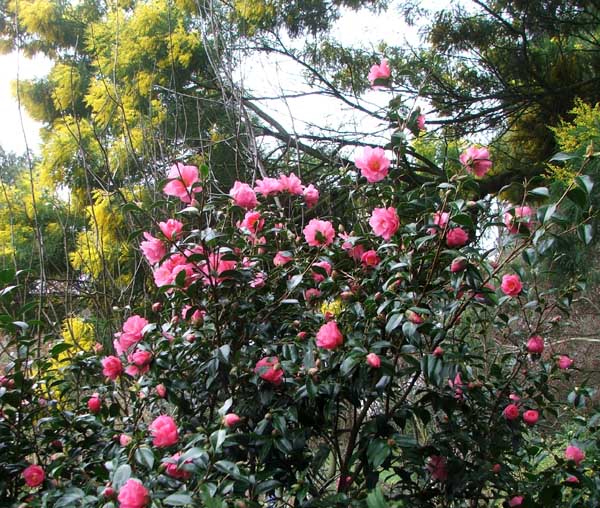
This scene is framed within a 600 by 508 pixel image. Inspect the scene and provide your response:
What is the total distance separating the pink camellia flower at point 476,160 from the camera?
1.07m

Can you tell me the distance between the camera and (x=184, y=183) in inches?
42.0

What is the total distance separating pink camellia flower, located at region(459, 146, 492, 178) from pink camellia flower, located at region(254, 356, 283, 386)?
20.8 inches

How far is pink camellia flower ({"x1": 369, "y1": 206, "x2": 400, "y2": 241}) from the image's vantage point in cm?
110

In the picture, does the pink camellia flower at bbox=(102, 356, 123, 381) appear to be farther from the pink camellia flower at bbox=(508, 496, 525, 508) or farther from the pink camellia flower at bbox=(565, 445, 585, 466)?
the pink camellia flower at bbox=(565, 445, 585, 466)

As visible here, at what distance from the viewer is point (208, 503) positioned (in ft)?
2.37

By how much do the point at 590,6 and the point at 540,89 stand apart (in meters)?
0.43

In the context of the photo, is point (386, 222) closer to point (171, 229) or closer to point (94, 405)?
point (171, 229)

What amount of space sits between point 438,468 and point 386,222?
51cm

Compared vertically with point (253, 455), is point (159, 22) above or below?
above

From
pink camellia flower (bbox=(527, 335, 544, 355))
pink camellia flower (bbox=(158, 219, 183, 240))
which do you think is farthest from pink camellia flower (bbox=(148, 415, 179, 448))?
pink camellia flower (bbox=(527, 335, 544, 355))

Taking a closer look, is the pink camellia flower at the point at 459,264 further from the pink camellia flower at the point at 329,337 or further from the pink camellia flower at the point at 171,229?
the pink camellia flower at the point at 171,229

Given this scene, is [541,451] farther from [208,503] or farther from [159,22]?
[159,22]

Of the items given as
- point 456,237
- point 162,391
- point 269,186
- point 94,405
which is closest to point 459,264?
point 456,237

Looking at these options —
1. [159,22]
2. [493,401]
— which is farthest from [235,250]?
[159,22]
